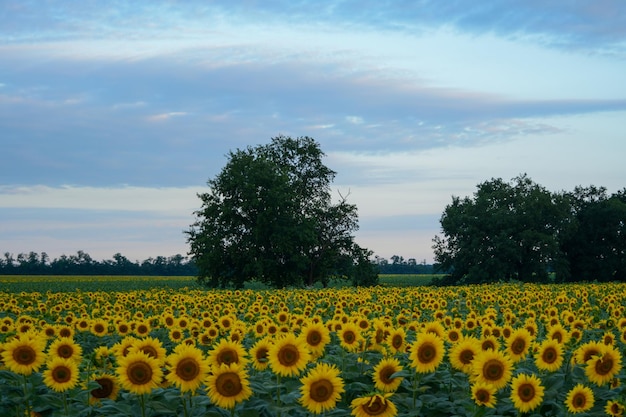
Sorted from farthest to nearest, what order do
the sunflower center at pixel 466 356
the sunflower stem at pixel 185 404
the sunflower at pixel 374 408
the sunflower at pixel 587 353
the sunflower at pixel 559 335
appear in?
the sunflower at pixel 559 335
the sunflower at pixel 587 353
the sunflower center at pixel 466 356
the sunflower stem at pixel 185 404
the sunflower at pixel 374 408

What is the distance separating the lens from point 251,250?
195ft

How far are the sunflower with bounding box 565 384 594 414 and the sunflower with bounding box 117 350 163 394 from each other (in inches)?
156

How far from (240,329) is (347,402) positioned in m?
3.36

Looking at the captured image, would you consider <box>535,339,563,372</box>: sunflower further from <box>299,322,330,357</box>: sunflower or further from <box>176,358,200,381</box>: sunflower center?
<box>176,358,200,381</box>: sunflower center

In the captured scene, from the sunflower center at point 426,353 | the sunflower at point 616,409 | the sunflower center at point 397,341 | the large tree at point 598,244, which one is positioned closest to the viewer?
the sunflower at point 616,409

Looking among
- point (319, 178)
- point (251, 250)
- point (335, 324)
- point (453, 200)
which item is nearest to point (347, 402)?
point (335, 324)

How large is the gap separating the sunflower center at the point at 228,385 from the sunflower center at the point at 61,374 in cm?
198

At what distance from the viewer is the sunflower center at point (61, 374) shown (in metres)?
7.35

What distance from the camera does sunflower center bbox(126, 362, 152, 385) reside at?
21.3 feet

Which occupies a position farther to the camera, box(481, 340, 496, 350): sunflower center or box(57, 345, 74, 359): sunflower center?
box(481, 340, 496, 350): sunflower center

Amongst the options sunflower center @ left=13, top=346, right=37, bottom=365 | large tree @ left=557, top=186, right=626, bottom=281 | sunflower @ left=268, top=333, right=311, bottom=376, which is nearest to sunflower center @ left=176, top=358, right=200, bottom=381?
sunflower @ left=268, top=333, right=311, bottom=376

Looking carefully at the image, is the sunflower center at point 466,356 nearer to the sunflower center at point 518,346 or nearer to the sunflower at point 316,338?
the sunflower center at point 518,346

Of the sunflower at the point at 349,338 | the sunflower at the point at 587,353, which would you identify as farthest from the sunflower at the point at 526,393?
the sunflower at the point at 349,338

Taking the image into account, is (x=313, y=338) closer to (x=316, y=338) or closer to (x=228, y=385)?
(x=316, y=338)
